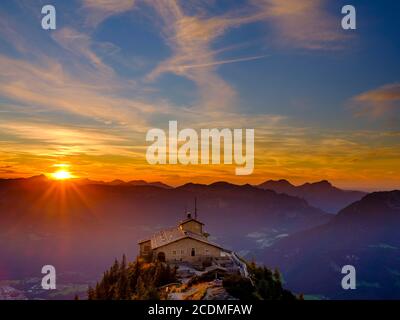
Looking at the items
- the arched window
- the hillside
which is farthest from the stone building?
the hillside

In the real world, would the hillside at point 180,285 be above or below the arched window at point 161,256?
below

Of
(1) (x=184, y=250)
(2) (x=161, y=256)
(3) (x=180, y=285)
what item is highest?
(1) (x=184, y=250)

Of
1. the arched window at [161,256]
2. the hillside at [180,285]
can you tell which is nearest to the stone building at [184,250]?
the arched window at [161,256]

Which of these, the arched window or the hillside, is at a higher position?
the arched window

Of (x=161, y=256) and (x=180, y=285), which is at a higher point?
(x=161, y=256)

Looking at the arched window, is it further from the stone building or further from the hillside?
the hillside

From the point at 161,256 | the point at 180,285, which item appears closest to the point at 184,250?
the point at 161,256

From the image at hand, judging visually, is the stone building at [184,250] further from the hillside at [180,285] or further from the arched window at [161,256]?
the hillside at [180,285]

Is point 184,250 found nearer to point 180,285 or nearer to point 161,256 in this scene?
point 161,256

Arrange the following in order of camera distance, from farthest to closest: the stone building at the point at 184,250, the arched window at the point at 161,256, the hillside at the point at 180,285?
the stone building at the point at 184,250 → the arched window at the point at 161,256 → the hillside at the point at 180,285
